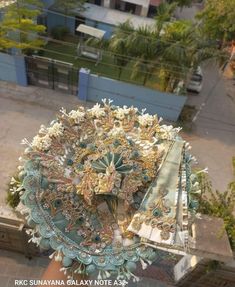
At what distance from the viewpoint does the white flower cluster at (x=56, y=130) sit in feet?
17.9

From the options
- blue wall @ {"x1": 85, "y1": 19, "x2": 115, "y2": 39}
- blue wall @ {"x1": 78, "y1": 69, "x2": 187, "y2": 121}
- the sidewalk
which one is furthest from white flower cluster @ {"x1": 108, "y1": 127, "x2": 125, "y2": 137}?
blue wall @ {"x1": 85, "y1": 19, "x2": 115, "y2": 39}

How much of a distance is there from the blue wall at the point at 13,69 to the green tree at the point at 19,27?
537 mm

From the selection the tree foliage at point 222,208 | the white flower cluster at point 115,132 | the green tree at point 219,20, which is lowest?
the tree foliage at point 222,208

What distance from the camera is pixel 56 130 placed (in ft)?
18.1

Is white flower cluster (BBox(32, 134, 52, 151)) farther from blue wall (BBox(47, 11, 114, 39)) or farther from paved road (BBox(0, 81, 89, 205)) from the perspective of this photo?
blue wall (BBox(47, 11, 114, 39))

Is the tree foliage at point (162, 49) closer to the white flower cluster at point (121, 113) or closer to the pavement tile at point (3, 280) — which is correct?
the white flower cluster at point (121, 113)

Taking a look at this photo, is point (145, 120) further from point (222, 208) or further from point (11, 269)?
point (11, 269)

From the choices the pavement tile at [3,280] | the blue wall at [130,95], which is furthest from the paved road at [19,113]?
the pavement tile at [3,280]

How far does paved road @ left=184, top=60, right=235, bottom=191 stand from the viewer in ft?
43.7

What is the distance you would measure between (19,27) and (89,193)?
35.6 ft

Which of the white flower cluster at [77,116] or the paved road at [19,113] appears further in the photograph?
the paved road at [19,113]

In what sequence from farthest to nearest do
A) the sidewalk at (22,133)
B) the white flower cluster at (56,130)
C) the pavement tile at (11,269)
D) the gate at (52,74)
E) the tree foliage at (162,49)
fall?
1. the gate at (52,74)
2. the tree foliage at (162,49)
3. the sidewalk at (22,133)
4. the pavement tile at (11,269)
5. the white flower cluster at (56,130)

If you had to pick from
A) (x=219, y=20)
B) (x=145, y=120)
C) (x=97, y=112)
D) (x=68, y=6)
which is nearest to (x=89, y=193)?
(x=97, y=112)

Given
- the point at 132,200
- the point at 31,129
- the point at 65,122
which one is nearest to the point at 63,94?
the point at 31,129
